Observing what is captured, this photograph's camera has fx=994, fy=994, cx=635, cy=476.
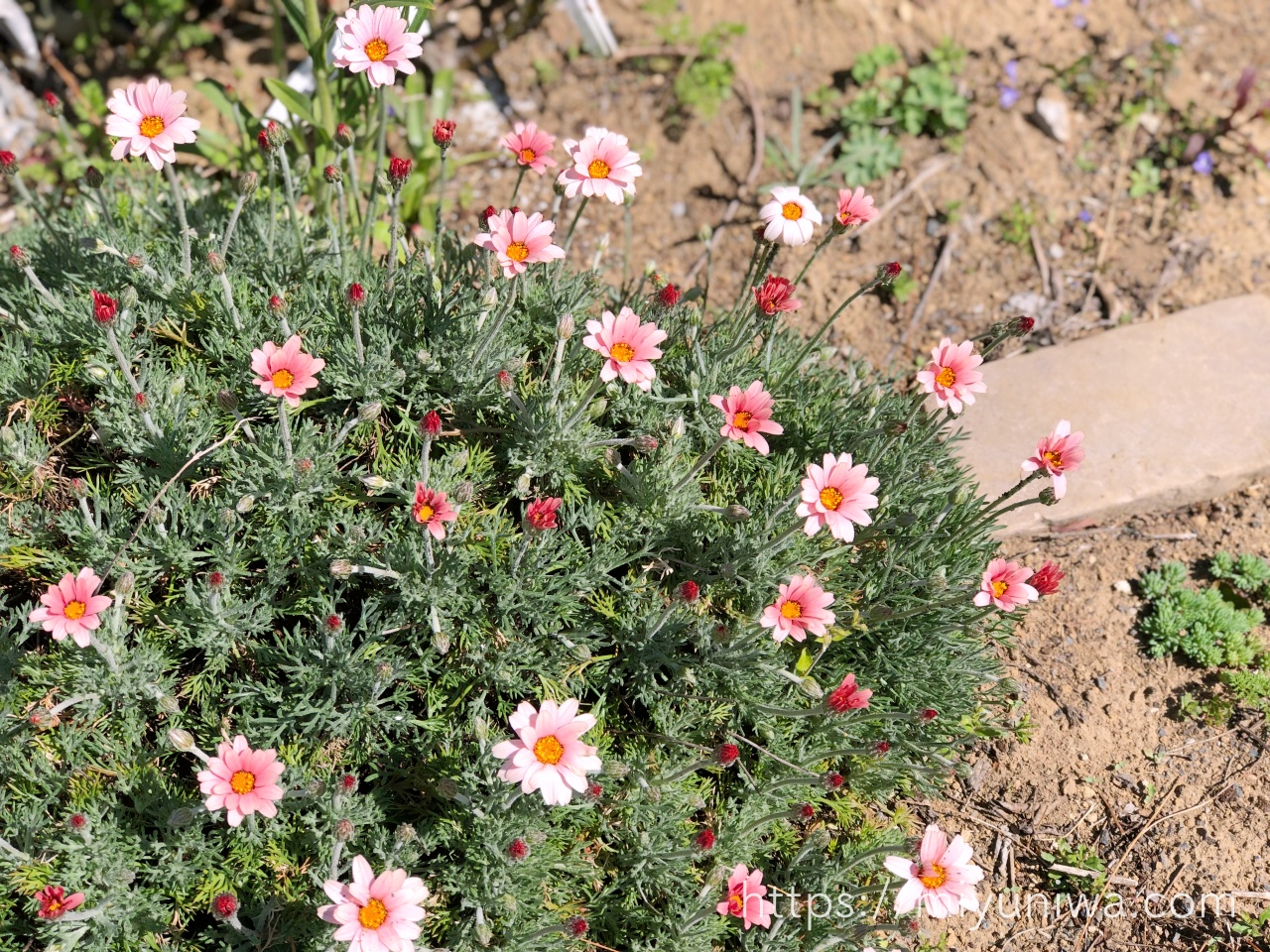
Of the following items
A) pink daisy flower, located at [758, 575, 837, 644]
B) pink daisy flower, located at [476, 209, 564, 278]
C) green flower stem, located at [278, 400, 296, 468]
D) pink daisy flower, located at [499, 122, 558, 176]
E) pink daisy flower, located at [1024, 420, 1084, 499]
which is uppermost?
pink daisy flower, located at [499, 122, 558, 176]

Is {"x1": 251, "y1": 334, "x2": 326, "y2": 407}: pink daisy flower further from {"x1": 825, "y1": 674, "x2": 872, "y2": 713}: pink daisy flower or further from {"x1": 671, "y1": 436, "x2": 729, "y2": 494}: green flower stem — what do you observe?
{"x1": 825, "y1": 674, "x2": 872, "y2": 713}: pink daisy flower

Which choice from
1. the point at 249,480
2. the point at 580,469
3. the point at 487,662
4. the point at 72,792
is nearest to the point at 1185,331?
the point at 580,469

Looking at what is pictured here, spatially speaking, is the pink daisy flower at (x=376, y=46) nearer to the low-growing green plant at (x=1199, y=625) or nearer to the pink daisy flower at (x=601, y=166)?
the pink daisy flower at (x=601, y=166)

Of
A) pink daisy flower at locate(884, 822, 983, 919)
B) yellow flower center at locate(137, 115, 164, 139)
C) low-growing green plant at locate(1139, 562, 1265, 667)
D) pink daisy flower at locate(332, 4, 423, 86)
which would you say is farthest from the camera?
low-growing green plant at locate(1139, 562, 1265, 667)

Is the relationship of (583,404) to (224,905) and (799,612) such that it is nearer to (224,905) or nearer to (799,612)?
(799,612)

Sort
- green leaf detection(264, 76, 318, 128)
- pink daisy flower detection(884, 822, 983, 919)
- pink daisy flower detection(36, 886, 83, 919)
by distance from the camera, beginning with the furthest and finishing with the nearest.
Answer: green leaf detection(264, 76, 318, 128) → pink daisy flower detection(884, 822, 983, 919) → pink daisy flower detection(36, 886, 83, 919)

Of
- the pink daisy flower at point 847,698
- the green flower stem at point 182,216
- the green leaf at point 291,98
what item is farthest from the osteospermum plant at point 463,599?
the green leaf at point 291,98

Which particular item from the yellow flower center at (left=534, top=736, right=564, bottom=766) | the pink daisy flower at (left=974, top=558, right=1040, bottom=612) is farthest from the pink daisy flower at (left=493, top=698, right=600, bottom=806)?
the pink daisy flower at (left=974, top=558, right=1040, bottom=612)
